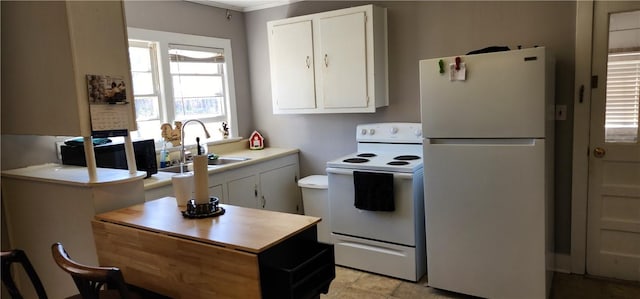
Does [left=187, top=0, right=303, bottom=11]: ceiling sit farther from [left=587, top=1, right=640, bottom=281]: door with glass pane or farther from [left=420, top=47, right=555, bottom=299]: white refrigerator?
[left=587, top=1, right=640, bottom=281]: door with glass pane

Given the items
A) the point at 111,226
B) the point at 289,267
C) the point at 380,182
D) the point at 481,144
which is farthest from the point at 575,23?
the point at 111,226

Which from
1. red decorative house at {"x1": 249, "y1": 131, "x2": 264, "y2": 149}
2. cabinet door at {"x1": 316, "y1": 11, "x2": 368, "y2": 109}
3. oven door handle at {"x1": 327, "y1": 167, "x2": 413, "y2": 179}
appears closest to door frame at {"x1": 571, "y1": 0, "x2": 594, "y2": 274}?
oven door handle at {"x1": 327, "y1": 167, "x2": 413, "y2": 179}

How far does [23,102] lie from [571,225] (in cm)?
359

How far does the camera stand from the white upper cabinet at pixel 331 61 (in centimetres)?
346

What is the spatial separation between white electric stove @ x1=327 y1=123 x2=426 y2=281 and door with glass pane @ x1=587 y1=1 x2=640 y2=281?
1.22 meters

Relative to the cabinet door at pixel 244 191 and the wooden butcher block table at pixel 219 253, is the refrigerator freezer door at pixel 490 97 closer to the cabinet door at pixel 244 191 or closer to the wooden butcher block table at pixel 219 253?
the wooden butcher block table at pixel 219 253

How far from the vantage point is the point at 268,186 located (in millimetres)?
3848

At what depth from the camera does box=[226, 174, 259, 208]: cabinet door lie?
11.2ft

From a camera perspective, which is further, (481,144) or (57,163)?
(57,163)

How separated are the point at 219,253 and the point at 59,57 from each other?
1184 millimetres

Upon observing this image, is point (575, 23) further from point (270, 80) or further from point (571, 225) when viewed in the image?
point (270, 80)

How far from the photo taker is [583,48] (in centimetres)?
283

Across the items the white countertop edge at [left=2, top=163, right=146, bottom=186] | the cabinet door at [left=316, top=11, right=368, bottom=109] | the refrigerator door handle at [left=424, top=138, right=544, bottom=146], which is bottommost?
the white countertop edge at [left=2, top=163, right=146, bottom=186]

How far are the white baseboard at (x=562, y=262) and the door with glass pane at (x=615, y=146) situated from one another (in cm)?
16
